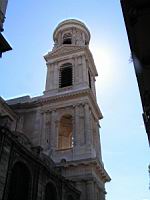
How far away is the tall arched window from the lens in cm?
3844

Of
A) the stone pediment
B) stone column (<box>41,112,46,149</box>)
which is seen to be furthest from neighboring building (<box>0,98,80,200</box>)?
the stone pediment

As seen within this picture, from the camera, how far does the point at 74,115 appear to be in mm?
Result: 33719

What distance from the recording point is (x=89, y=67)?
41.8 meters

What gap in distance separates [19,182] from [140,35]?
1537cm

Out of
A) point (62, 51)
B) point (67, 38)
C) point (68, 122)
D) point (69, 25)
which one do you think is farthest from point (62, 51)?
point (68, 122)

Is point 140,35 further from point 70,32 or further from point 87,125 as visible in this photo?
point 70,32

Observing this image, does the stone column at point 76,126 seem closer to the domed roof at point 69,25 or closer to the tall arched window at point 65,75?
the tall arched window at point 65,75

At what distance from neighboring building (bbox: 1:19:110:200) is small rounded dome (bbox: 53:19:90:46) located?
0.23m

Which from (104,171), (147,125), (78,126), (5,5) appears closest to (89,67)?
(78,126)

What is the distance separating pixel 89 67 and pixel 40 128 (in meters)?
12.8

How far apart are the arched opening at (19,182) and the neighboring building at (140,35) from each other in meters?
13.6

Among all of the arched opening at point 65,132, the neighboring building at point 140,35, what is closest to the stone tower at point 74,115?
the arched opening at point 65,132

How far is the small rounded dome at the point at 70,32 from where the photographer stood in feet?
151

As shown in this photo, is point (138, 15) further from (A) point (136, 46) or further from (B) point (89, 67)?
(B) point (89, 67)
